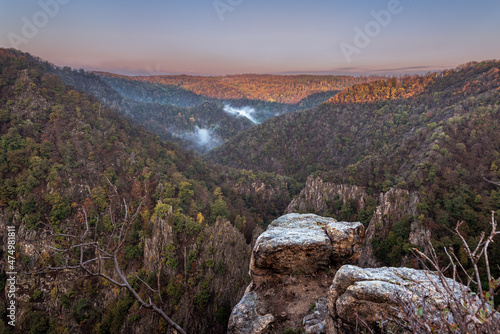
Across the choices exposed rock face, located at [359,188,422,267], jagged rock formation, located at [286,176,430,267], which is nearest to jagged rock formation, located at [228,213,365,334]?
jagged rock formation, located at [286,176,430,267]

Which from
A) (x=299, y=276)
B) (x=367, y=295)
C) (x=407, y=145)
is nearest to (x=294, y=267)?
(x=299, y=276)

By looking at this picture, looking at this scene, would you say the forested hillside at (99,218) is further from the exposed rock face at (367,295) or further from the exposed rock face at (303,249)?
the exposed rock face at (367,295)

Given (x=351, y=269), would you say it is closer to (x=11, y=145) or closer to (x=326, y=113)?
(x=11, y=145)

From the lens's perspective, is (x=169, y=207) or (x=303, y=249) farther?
(x=169, y=207)

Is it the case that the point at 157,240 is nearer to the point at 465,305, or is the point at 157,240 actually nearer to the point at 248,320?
the point at 248,320

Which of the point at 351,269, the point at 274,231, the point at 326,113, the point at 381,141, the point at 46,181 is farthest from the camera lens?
the point at 326,113

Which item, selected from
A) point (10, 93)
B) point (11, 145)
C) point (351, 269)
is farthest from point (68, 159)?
point (351, 269)
